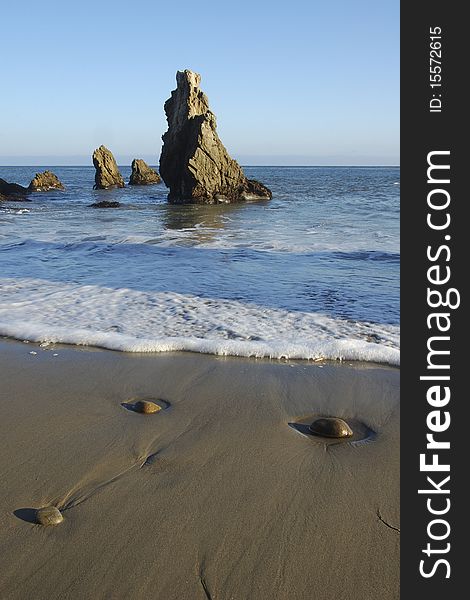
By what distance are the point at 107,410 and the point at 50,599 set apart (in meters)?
1.72

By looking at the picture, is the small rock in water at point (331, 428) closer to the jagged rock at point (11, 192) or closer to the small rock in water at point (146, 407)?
the small rock in water at point (146, 407)

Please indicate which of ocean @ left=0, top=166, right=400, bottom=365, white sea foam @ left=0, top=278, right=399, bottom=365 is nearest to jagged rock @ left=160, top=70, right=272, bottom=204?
ocean @ left=0, top=166, right=400, bottom=365

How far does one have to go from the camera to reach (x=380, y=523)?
252cm

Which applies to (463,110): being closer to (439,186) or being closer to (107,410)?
(439,186)

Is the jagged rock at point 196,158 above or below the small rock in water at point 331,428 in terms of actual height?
above

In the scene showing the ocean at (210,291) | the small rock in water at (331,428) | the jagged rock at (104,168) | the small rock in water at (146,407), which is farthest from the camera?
the jagged rock at (104,168)

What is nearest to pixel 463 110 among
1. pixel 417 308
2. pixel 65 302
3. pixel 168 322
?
pixel 417 308

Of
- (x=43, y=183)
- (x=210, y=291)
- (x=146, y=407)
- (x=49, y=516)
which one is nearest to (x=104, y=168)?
(x=43, y=183)

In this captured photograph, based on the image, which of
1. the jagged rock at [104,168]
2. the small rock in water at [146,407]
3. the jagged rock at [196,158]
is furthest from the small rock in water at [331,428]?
the jagged rock at [104,168]

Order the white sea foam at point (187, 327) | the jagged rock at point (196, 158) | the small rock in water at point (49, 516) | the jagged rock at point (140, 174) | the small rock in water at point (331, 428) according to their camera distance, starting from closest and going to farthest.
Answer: the small rock in water at point (49, 516), the small rock in water at point (331, 428), the white sea foam at point (187, 327), the jagged rock at point (196, 158), the jagged rock at point (140, 174)

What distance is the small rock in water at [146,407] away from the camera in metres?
3.71

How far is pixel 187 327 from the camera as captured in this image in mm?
5715

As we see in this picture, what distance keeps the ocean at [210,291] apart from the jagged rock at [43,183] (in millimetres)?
30054

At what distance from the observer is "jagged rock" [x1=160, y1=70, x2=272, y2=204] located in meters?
31.2
